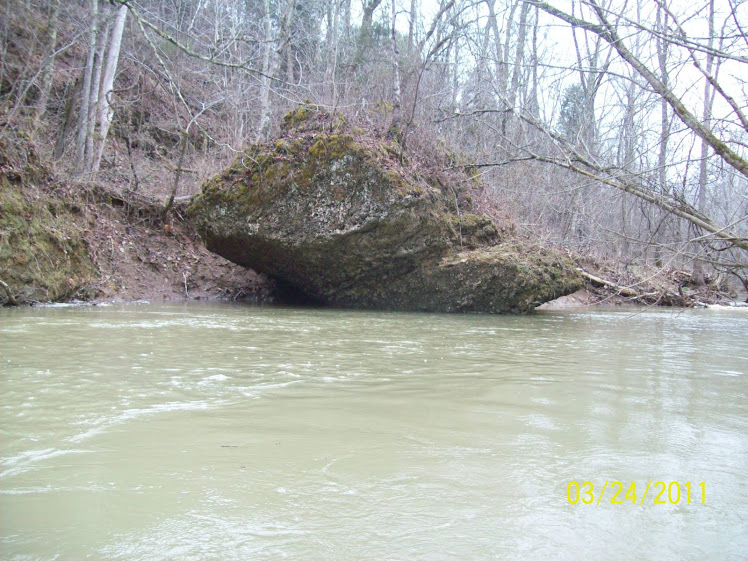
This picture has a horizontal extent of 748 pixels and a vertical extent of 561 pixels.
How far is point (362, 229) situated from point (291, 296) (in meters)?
3.63

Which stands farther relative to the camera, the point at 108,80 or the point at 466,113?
the point at 108,80

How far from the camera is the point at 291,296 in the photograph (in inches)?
506

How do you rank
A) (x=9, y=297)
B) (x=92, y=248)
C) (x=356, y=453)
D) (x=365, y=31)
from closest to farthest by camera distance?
(x=356, y=453), (x=9, y=297), (x=92, y=248), (x=365, y=31)

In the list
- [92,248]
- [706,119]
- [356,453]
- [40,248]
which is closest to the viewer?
[356,453]

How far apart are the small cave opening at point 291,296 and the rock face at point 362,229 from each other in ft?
3.27

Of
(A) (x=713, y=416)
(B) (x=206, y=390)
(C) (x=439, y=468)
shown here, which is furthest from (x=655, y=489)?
(B) (x=206, y=390)

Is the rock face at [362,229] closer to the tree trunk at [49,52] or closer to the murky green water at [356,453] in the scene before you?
the murky green water at [356,453]

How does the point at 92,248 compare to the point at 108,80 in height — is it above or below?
below

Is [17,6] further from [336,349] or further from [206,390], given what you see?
[206,390]

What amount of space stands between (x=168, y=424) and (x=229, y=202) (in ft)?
24.9

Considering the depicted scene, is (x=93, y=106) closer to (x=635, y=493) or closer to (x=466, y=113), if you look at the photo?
(x=466, y=113)

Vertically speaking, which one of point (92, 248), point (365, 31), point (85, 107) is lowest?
point (92, 248)

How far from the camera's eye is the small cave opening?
12.1 m

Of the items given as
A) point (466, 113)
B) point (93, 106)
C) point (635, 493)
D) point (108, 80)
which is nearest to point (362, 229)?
point (466, 113)
